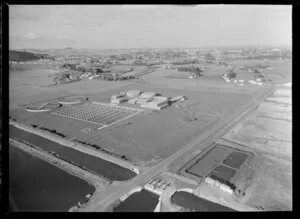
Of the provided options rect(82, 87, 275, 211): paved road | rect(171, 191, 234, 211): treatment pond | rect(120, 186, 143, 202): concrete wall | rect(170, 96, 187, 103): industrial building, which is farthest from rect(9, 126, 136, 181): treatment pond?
rect(170, 96, 187, 103): industrial building

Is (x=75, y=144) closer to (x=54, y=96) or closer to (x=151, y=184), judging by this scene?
(x=151, y=184)

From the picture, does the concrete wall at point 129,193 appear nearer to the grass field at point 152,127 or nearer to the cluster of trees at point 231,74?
the grass field at point 152,127

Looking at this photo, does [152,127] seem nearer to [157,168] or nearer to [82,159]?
[157,168]

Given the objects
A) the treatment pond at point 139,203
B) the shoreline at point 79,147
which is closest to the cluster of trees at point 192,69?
the shoreline at point 79,147

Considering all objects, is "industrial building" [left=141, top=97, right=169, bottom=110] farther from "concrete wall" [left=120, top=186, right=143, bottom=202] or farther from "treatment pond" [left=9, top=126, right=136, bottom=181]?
"concrete wall" [left=120, top=186, right=143, bottom=202]

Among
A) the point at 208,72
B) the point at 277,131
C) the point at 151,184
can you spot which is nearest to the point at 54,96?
the point at 151,184

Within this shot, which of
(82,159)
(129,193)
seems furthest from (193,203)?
(82,159)
